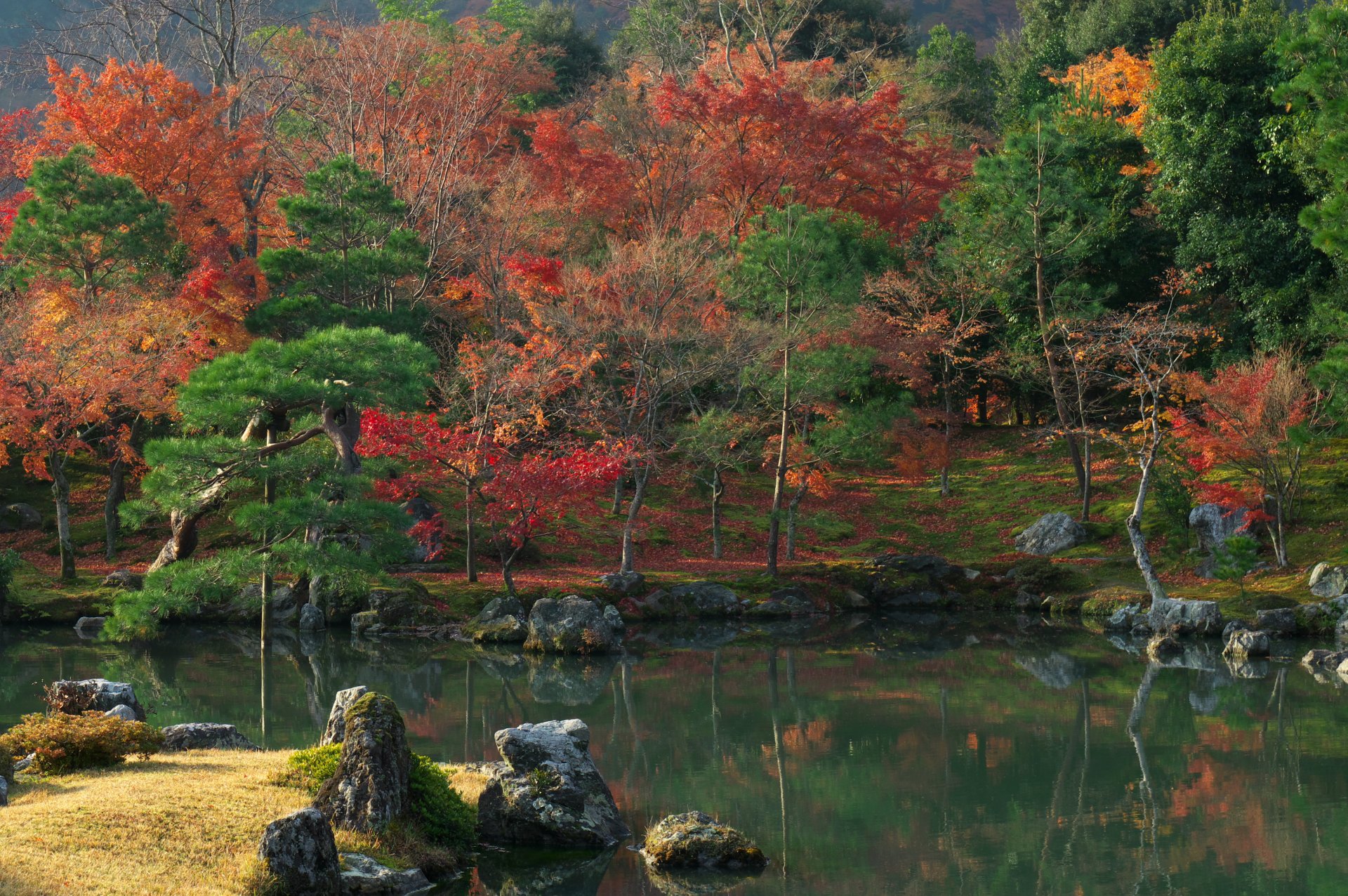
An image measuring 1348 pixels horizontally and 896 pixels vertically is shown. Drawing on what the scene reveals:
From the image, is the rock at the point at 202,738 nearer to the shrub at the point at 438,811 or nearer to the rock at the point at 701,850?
the shrub at the point at 438,811

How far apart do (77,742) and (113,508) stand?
17463 millimetres

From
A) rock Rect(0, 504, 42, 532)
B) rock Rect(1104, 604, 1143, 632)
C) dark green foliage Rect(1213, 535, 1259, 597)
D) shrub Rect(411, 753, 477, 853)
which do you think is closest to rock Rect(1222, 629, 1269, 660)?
dark green foliage Rect(1213, 535, 1259, 597)

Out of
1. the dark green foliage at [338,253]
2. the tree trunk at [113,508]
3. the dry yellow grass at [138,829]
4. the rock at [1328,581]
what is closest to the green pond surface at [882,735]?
the rock at [1328,581]

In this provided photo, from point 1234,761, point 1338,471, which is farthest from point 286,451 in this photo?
point 1338,471

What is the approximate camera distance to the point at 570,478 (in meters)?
20.7

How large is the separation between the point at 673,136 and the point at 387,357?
14977 millimetres

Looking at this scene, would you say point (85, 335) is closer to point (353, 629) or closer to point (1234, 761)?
point (353, 629)

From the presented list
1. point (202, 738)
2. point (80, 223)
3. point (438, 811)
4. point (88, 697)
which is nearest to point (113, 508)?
point (80, 223)

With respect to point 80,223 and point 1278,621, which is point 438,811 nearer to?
point 1278,621

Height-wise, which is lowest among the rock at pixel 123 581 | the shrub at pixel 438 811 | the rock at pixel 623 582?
the shrub at pixel 438 811

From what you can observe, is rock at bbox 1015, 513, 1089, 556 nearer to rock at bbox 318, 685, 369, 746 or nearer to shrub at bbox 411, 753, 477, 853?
rock at bbox 318, 685, 369, 746

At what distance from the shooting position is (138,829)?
7.47 meters

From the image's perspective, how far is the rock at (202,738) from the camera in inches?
417

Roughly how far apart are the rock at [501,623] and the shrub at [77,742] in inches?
414
